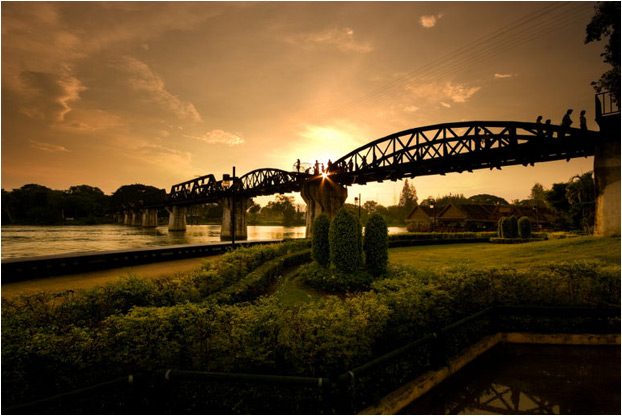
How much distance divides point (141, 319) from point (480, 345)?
6.65 metres

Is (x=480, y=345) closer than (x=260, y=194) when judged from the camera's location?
Yes

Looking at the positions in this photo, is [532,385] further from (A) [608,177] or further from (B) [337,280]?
(A) [608,177]

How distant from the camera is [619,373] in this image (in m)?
5.36

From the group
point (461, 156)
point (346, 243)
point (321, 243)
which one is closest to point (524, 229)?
point (461, 156)

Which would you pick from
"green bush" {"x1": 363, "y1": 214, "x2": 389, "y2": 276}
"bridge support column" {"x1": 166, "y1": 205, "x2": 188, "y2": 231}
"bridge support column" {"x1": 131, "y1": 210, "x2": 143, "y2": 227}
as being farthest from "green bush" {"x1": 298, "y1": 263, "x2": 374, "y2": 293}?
"bridge support column" {"x1": 131, "y1": 210, "x2": 143, "y2": 227}

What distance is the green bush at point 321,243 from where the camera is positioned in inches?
598

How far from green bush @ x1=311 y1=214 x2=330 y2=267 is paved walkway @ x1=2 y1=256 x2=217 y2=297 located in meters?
5.94

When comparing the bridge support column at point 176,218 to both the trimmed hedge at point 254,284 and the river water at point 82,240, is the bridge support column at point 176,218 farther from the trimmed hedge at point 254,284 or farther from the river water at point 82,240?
the trimmed hedge at point 254,284

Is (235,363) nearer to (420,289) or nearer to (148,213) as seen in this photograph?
(420,289)

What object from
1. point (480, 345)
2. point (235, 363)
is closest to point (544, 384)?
point (480, 345)

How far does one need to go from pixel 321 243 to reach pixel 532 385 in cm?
1088

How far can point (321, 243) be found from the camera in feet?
50.0

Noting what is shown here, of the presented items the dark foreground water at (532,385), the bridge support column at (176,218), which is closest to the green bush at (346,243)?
the dark foreground water at (532,385)

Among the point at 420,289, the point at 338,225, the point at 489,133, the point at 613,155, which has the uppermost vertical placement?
the point at 489,133
